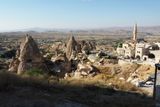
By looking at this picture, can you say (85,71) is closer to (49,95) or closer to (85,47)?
(49,95)

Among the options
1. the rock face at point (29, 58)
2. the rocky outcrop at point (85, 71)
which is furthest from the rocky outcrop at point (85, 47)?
the rock face at point (29, 58)

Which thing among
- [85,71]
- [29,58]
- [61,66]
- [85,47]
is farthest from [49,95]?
[85,47]

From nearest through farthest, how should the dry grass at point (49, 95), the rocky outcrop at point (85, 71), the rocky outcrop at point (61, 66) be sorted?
the dry grass at point (49, 95)
the rocky outcrop at point (85, 71)
the rocky outcrop at point (61, 66)

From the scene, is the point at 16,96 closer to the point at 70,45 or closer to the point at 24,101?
the point at 24,101

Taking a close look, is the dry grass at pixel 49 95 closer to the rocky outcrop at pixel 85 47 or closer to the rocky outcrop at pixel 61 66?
the rocky outcrop at pixel 61 66

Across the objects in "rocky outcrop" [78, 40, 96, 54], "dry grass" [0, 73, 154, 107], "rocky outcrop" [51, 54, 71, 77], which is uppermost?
"dry grass" [0, 73, 154, 107]

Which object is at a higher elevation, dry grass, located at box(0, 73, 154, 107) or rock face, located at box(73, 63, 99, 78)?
dry grass, located at box(0, 73, 154, 107)

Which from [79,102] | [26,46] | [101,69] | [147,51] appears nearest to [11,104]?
[79,102]

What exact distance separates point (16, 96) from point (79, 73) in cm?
2127

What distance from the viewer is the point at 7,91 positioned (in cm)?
882

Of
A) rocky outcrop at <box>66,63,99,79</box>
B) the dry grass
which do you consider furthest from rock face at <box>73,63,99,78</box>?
the dry grass

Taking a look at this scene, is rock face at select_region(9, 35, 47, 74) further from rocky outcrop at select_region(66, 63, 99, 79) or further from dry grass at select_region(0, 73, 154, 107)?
dry grass at select_region(0, 73, 154, 107)

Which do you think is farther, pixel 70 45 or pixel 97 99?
pixel 70 45

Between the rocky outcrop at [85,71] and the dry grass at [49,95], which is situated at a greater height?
the dry grass at [49,95]
